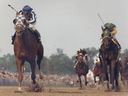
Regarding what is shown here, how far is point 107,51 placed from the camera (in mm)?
26234

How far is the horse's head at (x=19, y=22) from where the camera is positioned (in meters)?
22.8

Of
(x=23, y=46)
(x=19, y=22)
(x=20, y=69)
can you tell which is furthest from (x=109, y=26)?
(x=19, y=22)

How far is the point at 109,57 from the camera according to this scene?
1035 inches

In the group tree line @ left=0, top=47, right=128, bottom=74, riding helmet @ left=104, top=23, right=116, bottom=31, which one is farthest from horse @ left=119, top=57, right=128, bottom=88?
tree line @ left=0, top=47, right=128, bottom=74

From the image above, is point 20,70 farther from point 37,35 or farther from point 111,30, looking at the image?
point 111,30

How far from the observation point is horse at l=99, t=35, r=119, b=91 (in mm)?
26047

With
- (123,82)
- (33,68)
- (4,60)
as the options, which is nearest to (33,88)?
(33,68)

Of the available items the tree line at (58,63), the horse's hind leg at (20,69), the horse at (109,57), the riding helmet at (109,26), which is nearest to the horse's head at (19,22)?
the horse's hind leg at (20,69)

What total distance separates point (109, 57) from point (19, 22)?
5.45m

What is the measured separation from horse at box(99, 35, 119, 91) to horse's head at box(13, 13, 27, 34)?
4.31 meters

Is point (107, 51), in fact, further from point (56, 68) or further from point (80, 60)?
point (56, 68)

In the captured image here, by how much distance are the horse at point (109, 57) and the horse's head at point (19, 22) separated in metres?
4.31

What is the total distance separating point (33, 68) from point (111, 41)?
3.88 meters

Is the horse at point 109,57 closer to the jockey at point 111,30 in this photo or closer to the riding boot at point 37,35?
the jockey at point 111,30
